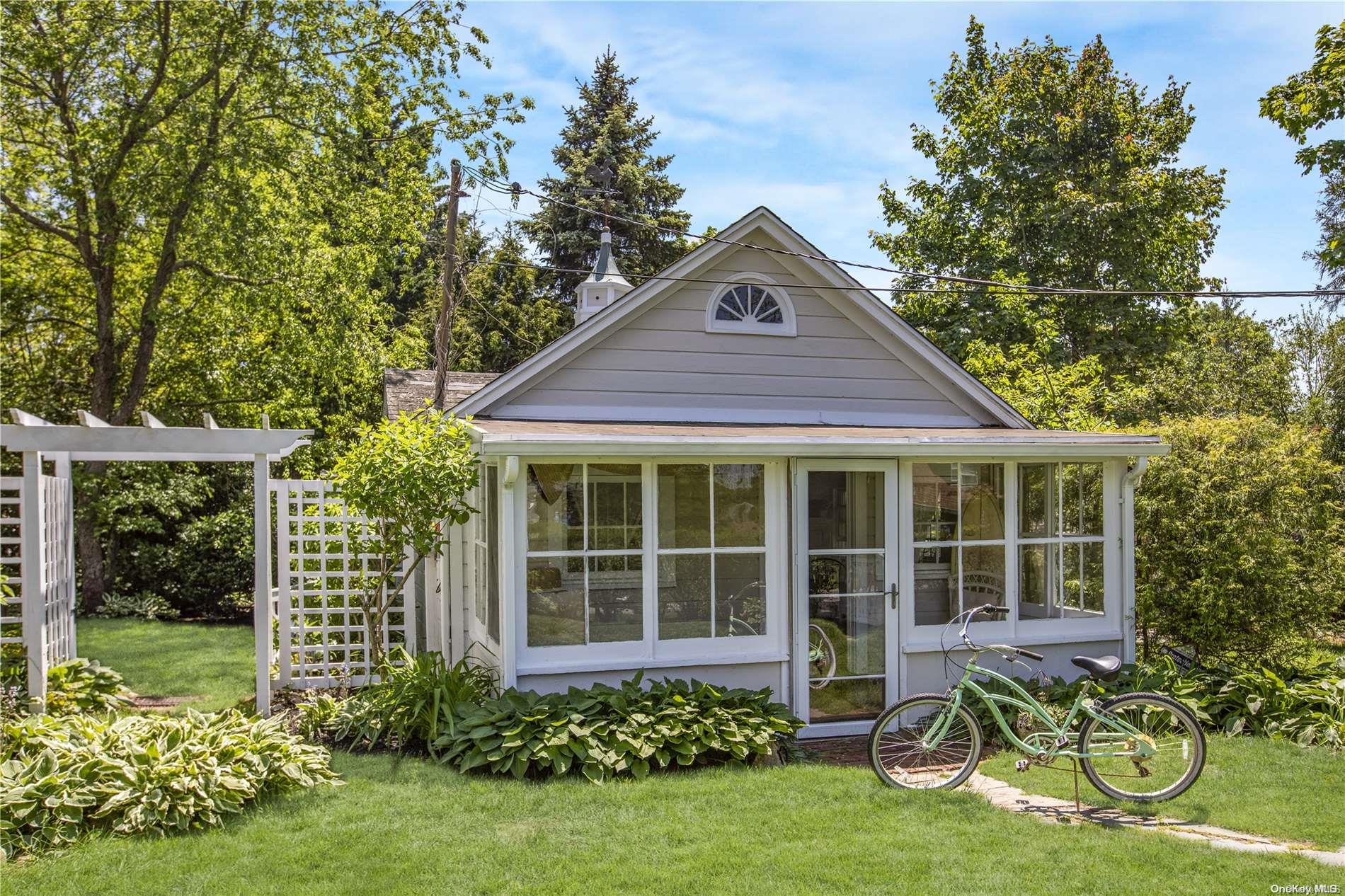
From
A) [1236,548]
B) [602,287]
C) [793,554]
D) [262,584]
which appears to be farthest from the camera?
[602,287]

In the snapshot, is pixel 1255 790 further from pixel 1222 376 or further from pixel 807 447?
pixel 1222 376

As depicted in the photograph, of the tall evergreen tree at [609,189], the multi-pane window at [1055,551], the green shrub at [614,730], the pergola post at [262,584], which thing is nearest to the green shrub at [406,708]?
the green shrub at [614,730]

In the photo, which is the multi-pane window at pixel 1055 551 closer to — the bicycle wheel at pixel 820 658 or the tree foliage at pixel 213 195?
the bicycle wheel at pixel 820 658

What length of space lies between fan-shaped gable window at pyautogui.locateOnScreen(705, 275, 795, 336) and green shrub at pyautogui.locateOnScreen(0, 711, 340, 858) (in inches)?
237

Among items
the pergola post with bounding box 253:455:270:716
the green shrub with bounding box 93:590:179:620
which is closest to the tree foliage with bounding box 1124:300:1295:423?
the pergola post with bounding box 253:455:270:716

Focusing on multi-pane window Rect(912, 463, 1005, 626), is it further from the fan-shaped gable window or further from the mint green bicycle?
the fan-shaped gable window

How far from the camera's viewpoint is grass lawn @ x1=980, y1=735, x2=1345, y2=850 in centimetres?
552

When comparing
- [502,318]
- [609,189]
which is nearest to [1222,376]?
[609,189]

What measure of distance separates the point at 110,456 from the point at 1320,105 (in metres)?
11.7

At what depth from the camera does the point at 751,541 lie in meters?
7.92

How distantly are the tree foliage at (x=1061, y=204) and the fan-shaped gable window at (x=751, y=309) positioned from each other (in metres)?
11.3

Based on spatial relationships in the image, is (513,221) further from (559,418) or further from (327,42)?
(559,418)

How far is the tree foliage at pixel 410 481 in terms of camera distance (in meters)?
7.85

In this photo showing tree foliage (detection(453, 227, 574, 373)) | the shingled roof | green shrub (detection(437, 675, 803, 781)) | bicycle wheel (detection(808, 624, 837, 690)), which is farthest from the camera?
tree foliage (detection(453, 227, 574, 373))
